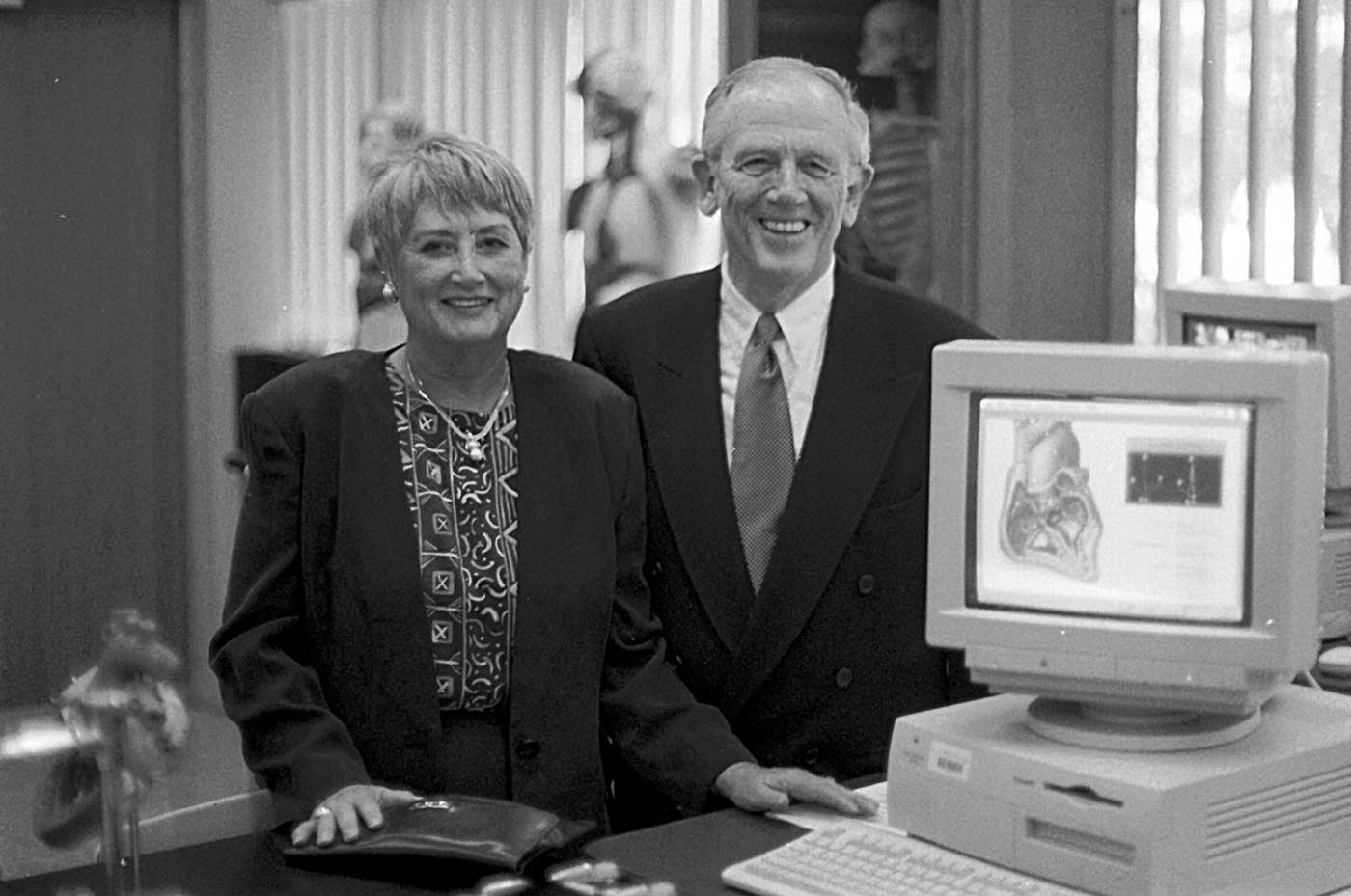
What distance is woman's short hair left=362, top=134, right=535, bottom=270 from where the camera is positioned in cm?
256

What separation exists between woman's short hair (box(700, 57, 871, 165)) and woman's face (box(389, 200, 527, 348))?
0.45 m

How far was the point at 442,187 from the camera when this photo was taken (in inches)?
101

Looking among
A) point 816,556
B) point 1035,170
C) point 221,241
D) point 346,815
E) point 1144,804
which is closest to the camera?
point 1144,804

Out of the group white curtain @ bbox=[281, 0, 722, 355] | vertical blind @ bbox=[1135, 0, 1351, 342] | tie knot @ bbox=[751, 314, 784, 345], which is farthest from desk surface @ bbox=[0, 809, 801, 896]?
white curtain @ bbox=[281, 0, 722, 355]

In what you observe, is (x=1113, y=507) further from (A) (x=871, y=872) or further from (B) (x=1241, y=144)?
(B) (x=1241, y=144)

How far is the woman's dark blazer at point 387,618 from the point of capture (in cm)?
247

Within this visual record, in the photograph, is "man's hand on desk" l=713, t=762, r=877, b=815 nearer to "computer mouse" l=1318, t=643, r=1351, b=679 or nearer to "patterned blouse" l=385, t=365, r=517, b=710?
"patterned blouse" l=385, t=365, r=517, b=710

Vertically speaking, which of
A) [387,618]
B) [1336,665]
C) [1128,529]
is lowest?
[1336,665]

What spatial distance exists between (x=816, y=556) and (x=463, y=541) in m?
0.51

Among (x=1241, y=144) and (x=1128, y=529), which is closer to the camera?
(x=1128, y=529)

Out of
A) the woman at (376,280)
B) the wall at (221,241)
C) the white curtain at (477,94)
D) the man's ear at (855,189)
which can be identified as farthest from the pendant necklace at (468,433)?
the wall at (221,241)

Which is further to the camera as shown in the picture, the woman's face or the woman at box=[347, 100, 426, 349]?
the woman at box=[347, 100, 426, 349]

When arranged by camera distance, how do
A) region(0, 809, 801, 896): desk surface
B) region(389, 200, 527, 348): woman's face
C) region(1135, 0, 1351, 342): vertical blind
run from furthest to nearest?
1. region(1135, 0, 1351, 342): vertical blind
2. region(389, 200, 527, 348): woman's face
3. region(0, 809, 801, 896): desk surface

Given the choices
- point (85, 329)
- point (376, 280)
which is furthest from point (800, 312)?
point (85, 329)
